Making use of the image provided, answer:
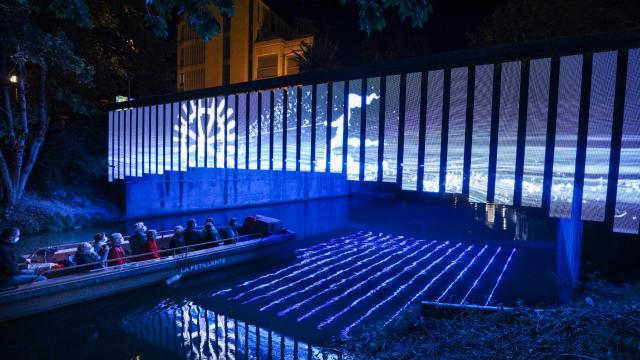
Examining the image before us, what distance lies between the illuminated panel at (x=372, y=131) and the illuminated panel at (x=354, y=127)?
0.70 feet

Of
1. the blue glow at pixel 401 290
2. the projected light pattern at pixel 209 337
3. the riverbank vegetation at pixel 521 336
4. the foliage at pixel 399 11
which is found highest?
the foliage at pixel 399 11

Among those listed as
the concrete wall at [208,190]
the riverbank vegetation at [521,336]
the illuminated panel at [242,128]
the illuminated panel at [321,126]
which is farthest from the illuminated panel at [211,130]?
the concrete wall at [208,190]

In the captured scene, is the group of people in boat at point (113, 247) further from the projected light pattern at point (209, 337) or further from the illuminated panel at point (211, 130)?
the illuminated panel at point (211, 130)

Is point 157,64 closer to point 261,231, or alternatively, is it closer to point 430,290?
point 261,231

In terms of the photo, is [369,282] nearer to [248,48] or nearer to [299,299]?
[299,299]

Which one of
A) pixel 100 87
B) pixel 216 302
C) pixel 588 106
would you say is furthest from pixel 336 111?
pixel 100 87

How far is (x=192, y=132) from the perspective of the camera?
1247 cm

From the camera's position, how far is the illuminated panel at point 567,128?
629 cm

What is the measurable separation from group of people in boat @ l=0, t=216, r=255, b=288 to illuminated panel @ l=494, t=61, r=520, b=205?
8.23m

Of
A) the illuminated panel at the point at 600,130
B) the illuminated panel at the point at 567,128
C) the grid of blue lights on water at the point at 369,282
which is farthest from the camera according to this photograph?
the grid of blue lights on water at the point at 369,282

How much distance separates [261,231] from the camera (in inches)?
525

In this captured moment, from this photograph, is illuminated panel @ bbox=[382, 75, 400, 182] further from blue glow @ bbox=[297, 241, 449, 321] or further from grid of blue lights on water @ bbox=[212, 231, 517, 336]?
blue glow @ bbox=[297, 241, 449, 321]

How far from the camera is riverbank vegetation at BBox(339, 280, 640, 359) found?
3.28 meters

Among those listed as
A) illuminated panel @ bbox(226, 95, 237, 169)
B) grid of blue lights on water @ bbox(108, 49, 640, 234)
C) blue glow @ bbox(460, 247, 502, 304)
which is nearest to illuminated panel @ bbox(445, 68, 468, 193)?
grid of blue lights on water @ bbox(108, 49, 640, 234)
